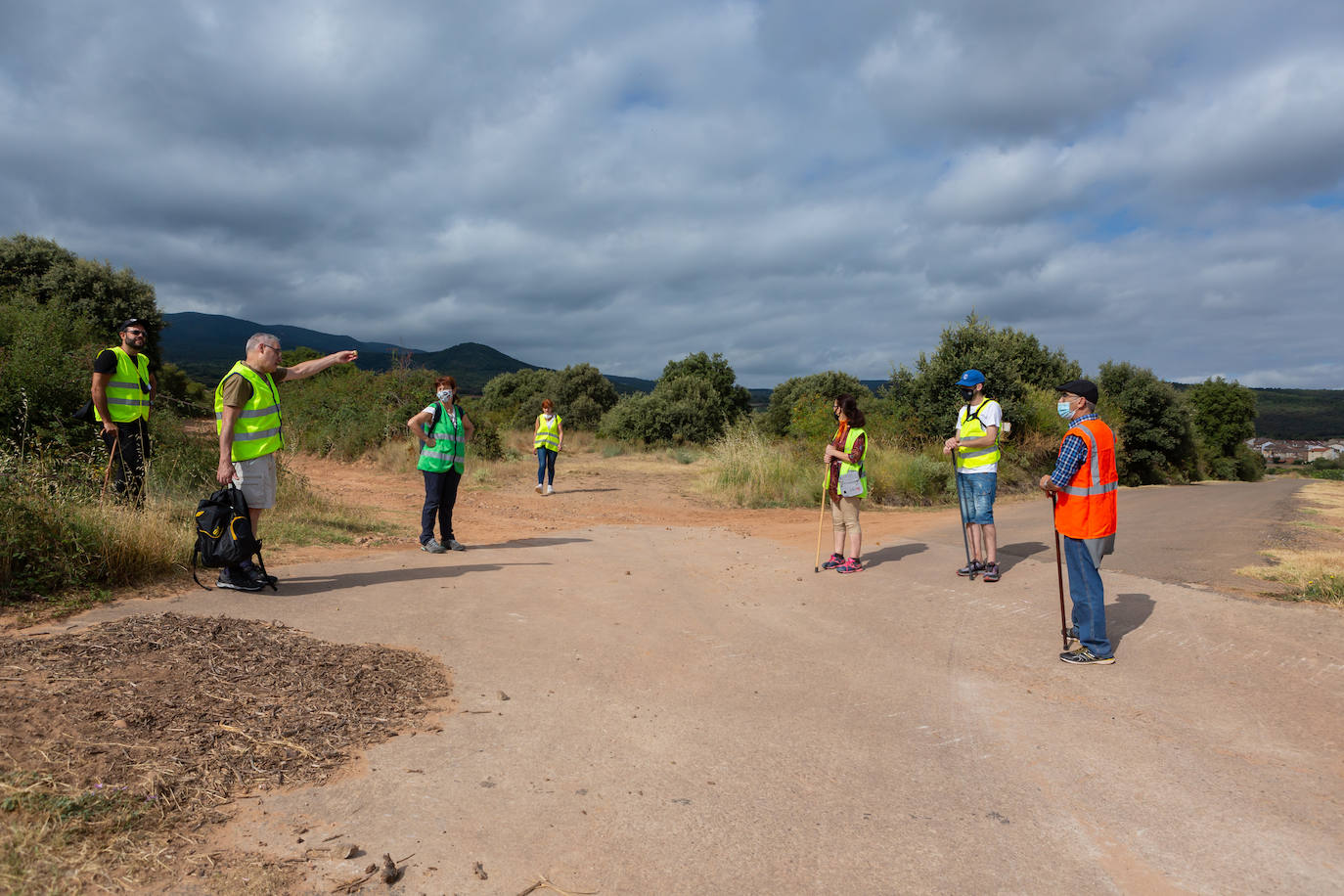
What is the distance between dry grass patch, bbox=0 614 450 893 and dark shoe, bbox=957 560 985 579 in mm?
5589

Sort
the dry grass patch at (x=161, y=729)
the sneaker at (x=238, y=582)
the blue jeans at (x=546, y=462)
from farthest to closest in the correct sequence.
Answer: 1. the blue jeans at (x=546, y=462)
2. the sneaker at (x=238, y=582)
3. the dry grass patch at (x=161, y=729)

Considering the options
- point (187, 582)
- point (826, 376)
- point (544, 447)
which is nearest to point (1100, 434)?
point (187, 582)

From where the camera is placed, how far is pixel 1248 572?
8.05m

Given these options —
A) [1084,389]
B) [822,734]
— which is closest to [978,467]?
[1084,389]

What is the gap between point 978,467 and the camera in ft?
26.2

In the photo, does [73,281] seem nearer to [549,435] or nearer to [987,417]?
[549,435]

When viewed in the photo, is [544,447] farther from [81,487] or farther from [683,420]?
[683,420]

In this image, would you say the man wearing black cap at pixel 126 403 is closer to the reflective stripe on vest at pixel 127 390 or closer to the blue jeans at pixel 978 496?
the reflective stripe on vest at pixel 127 390

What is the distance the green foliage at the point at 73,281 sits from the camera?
25078 mm

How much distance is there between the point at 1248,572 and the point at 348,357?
9100mm

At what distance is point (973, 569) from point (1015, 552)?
2.02m

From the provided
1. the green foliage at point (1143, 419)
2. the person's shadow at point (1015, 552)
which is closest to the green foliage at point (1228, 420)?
the green foliage at point (1143, 419)

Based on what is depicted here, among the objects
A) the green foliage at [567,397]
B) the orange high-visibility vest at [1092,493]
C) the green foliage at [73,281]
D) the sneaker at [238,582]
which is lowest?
the sneaker at [238,582]

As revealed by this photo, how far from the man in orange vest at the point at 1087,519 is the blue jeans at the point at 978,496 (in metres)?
2.15
